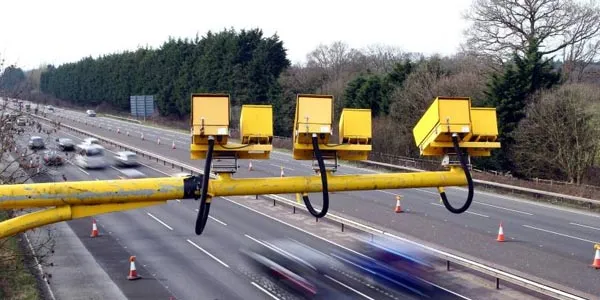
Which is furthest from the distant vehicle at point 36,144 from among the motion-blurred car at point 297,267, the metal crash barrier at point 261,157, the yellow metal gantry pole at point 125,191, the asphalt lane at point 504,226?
the asphalt lane at point 504,226

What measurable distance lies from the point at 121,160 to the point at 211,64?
104 ft

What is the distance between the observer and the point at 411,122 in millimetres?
44938

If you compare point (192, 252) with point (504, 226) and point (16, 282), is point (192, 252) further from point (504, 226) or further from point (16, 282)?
point (504, 226)

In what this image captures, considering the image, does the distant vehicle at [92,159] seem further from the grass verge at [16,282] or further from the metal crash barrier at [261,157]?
the metal crash barrier at [261,157]

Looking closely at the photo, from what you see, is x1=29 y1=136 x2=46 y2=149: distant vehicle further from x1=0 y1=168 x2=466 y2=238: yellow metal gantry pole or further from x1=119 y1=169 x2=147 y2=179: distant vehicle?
x1=0 y1=168 x2=466 y2=238: yellow metal gantry pole

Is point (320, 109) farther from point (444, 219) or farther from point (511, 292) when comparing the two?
point (444, 219)

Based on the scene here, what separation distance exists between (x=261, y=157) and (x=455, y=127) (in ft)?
6.48

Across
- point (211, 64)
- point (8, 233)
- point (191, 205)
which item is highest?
point (211, 64)

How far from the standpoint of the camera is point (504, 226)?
24375 millimetres

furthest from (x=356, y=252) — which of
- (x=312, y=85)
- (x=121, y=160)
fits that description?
(x=312, y=85)

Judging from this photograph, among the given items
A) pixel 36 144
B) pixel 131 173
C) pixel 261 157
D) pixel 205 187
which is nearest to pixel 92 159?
pixel 131 173

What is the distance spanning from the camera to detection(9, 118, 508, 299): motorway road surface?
1666 cm

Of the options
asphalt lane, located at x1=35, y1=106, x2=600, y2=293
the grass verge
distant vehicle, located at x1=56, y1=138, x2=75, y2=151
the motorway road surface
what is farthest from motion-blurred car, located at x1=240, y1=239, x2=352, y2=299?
distant vehicle, located at x1=56, y1=138, x2=75, y2=151

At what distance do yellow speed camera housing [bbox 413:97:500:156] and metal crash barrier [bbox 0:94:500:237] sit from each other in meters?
0.01
